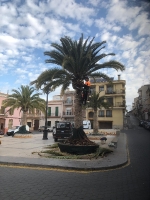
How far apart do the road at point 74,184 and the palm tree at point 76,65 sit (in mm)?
5085

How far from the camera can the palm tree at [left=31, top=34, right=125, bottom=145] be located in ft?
39.0

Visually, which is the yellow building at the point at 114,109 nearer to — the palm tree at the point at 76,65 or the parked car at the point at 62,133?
the parked car at the point at 62,133

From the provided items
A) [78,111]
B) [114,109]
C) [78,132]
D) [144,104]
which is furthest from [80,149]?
[144,104]

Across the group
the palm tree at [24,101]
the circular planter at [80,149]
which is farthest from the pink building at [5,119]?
the circular planter at [80,149]

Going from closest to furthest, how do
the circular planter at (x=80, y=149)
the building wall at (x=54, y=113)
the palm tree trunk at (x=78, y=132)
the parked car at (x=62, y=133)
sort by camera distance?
1. the circular planter at (x=80, y=149)
2. the palm tree trunk at (x=78, y=132)
3. the parked car at (x=62, y=133)
4. the building wall at (x=54, y=113)

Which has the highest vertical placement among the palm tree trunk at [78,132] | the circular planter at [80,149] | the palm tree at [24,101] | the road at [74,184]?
the palm tree at [24,101]

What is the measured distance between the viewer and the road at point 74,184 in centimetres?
452

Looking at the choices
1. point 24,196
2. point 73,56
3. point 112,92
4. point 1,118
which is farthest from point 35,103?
point 112,92

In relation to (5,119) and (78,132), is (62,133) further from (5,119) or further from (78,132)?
(5,119)

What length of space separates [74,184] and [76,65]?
8171 mm

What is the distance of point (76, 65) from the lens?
39.8ft

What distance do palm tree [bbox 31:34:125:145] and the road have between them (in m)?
5.08

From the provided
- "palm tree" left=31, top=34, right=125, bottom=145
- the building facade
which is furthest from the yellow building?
"palm tree" left=31, top=34, right=125, bottom=145

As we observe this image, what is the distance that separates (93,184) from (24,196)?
1991 millimetres
